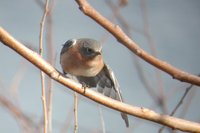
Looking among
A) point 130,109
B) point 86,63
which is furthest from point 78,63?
point 130,109

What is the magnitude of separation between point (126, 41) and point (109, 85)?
70 cm

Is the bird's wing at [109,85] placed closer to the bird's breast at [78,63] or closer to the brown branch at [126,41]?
the bird's breast at [78,63]

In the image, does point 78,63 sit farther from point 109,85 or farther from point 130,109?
point 130,109

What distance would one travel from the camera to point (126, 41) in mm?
487

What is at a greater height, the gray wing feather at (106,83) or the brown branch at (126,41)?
the gray wing feather at (106,83)

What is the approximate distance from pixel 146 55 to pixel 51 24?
1.79 feet

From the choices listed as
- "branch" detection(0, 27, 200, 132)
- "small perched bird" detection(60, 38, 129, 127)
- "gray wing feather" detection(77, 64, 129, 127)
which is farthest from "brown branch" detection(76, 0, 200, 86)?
"small perched bird" detection(60, 38, 129, 127)

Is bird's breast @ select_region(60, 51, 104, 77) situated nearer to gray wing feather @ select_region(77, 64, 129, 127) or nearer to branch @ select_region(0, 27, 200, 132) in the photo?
gray wing feather @ select_region(77, 64, 129, 127)

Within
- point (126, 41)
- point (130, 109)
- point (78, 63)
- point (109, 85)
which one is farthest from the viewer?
point (78, 63)

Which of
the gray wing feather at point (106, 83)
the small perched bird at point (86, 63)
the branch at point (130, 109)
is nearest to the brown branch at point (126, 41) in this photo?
the branch at point (130, 109)

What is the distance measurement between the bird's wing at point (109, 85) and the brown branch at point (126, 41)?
556mm

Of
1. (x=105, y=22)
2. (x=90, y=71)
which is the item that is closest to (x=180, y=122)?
(x=105, y=22)

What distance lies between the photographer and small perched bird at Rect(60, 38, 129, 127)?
4.15 ft

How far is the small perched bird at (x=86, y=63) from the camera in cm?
127
